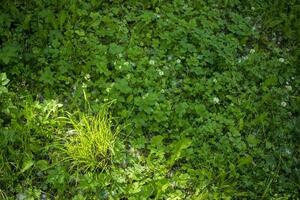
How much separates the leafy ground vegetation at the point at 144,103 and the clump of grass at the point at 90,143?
0.04ft

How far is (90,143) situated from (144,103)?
0.81 metres

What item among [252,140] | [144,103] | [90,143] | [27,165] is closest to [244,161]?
[252,140]

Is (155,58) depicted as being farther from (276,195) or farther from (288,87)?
(276,195)

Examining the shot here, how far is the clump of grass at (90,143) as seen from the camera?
12.9ft

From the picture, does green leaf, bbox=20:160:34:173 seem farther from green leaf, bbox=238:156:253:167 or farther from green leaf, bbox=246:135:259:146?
green leaf, bbox=246:135:259:146

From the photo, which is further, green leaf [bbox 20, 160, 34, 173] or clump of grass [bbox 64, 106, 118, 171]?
clump of grass [bbox 64, 106, 118, 171]

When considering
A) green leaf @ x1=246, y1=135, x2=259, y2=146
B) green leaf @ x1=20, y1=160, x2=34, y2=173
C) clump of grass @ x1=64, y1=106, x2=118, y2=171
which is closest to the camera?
green leaf @ x1=20, y1=160, x2=34, y2=173

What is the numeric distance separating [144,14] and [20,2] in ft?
5.20

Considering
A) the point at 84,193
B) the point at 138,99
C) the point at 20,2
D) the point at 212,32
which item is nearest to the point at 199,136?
the point at 138,99

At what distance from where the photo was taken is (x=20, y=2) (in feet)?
16.8

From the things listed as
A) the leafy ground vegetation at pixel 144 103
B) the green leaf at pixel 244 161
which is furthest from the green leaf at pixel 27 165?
the green leaf at pixel 244 161

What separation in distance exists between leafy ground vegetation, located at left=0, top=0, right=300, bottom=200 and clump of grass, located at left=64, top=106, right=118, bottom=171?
1 cm

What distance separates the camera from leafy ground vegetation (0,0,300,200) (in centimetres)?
393

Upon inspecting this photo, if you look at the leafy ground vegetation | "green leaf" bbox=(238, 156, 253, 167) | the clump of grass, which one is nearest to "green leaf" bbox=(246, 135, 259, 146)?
the leafy ground vegetation
